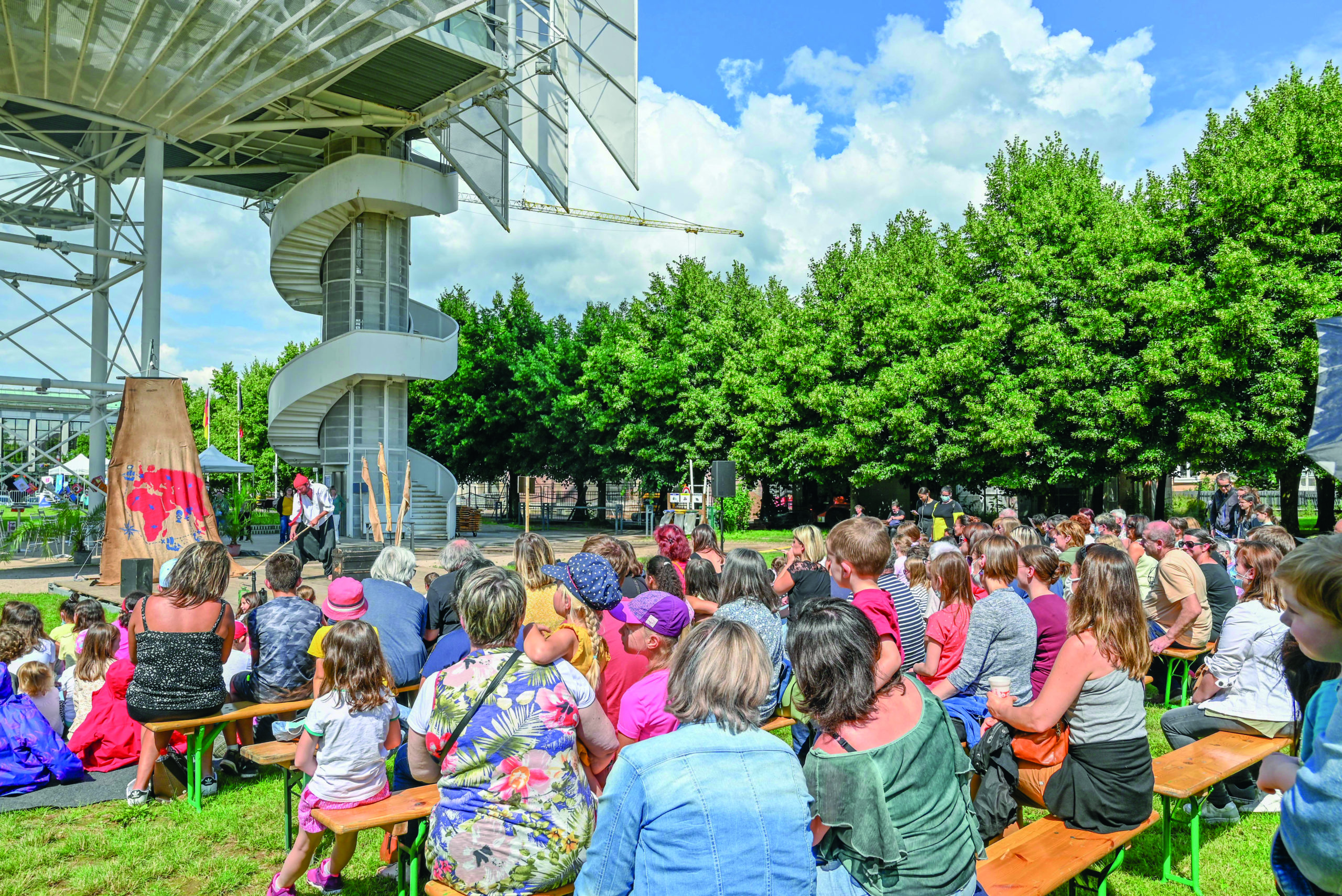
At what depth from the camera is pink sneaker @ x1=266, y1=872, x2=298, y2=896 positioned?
4059mm

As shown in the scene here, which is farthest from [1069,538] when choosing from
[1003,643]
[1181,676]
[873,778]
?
[873,778]

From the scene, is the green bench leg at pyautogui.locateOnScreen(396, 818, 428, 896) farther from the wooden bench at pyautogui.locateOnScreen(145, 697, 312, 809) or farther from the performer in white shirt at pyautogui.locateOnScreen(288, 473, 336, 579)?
the performer in white shirt at pyautogui.locateOnScreen(288, 473, 336, 579)

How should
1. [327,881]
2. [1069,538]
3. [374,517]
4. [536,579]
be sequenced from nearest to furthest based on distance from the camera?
[327,881]
[536,579]
[1069,538]
[374,517]

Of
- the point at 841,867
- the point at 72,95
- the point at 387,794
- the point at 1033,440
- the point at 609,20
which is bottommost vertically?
the point at 387,794

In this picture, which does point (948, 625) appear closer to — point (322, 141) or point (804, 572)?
point (804, 572)

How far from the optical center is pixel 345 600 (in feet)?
16.5

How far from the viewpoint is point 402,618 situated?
553 centimetres

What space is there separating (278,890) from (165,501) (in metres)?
13.0

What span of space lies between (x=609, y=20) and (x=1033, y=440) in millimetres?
14389

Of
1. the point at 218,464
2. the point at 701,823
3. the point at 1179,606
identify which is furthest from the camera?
the point at 218,464

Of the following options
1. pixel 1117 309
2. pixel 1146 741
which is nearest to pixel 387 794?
pixel 1146 741

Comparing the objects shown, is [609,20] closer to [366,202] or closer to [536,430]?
[366,202]

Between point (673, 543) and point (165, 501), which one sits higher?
point (165, 501)

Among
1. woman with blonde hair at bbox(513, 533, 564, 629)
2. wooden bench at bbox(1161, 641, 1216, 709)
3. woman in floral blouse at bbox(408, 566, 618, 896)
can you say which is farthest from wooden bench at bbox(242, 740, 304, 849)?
wooden bench at bbox(1161, 641, 1216, 709)
